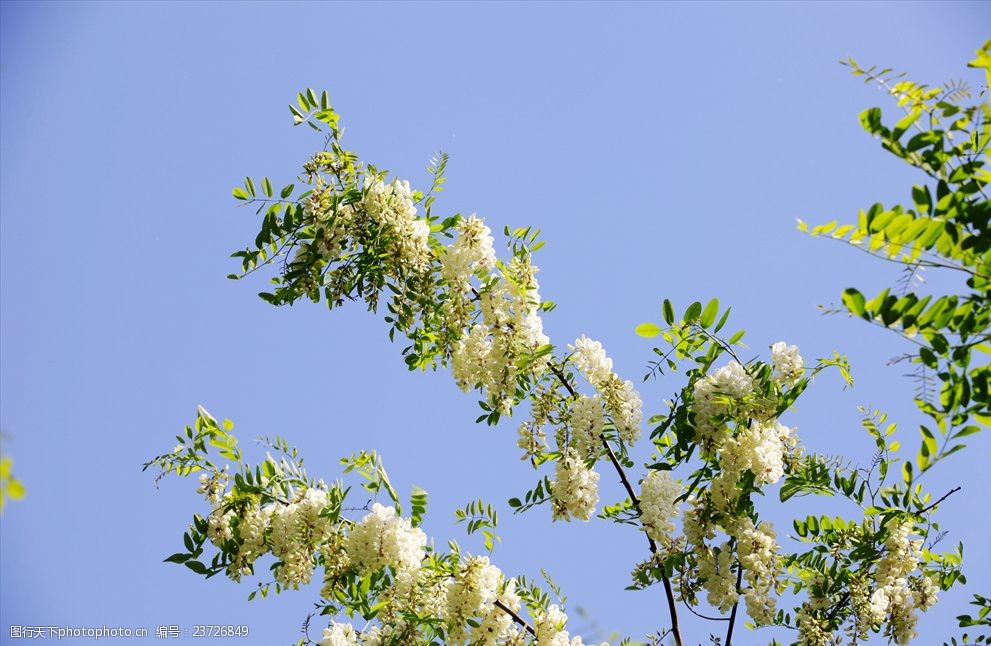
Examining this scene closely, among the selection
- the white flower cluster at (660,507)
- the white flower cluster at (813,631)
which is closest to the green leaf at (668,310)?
the white flower cluster at (660,507)

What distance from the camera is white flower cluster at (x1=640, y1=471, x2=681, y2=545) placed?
3.69 meters

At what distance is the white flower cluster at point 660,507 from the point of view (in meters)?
3.69

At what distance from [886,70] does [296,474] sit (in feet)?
8.82

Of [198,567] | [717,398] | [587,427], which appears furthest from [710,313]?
[198,567]

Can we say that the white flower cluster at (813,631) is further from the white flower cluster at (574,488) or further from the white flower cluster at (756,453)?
the white flower cluster at (574,488)

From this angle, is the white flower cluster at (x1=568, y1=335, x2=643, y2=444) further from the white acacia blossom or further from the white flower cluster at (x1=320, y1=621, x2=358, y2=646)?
the white flower cluster at (x1=320, y1=621, x2=358, y2=646)

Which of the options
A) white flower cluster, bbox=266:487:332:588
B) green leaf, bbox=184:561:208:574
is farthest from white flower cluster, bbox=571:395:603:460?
green leaf, bbox=184:561:208:574

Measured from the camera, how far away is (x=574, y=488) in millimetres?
3664

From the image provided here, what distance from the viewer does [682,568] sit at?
12.1 ft

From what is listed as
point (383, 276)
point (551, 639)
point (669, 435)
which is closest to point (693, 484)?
point (669, 435)

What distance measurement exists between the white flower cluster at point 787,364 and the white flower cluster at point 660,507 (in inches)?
24.1

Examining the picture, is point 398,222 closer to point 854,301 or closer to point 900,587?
point 854,301

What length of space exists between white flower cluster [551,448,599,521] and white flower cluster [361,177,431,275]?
1.05 m

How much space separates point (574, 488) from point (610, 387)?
→ 0.45 meters
